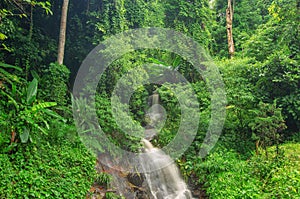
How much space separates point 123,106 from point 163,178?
3.07 m

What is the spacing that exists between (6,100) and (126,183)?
4044mm

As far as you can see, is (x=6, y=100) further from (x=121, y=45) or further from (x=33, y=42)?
(x=121, y=45)

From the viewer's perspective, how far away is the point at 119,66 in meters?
10.5

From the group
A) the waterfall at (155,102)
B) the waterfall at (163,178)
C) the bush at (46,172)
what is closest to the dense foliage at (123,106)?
the bush at (46,172)

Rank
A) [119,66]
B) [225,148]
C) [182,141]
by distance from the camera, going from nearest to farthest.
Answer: [225,148], [182,141], [119,66]

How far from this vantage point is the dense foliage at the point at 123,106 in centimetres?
589

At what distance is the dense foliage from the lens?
5887mm

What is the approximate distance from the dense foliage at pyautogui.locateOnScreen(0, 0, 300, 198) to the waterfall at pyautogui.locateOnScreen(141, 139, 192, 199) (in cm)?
41

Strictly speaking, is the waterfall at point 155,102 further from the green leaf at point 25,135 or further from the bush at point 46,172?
the green leaf at point 25,135

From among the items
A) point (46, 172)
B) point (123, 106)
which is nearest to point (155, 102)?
point (123, 106)

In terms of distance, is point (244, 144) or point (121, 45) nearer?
point (244, 144)

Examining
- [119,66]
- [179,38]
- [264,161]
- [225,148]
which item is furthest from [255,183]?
[179,38]

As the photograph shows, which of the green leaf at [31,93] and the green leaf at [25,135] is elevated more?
the green leaf at [31,93]

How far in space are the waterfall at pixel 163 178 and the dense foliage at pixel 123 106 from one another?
1.35ft
